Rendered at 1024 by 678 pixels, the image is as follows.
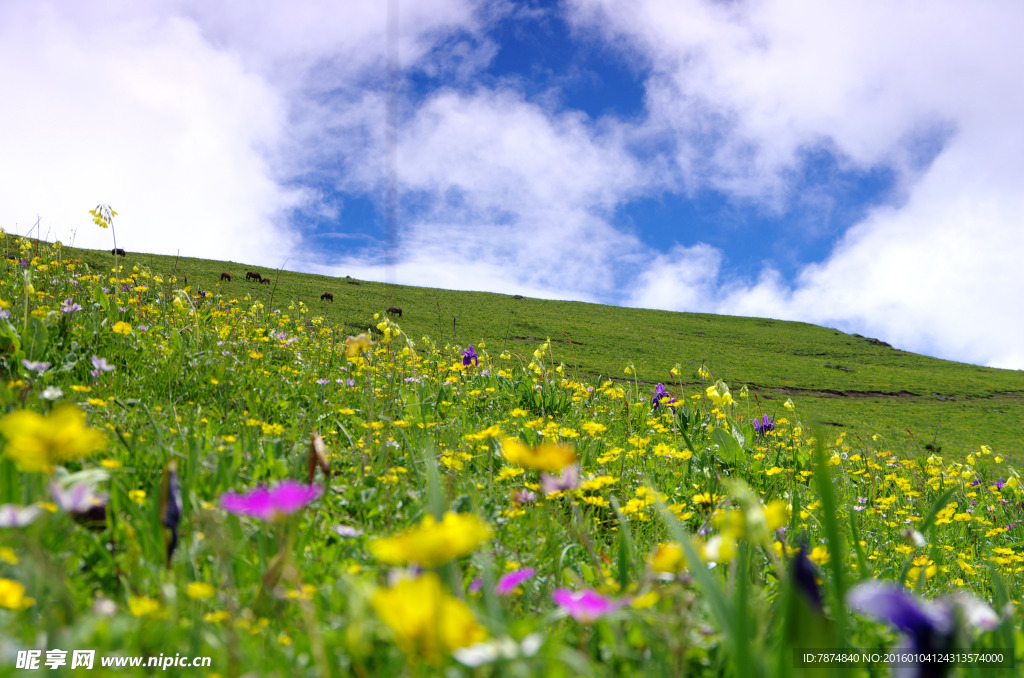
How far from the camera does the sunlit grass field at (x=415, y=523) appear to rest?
43.3 inches

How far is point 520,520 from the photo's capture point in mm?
2604

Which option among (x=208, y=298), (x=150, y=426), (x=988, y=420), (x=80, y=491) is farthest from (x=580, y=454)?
(x=988, y=420)

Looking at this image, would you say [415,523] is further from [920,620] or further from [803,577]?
[920,620]

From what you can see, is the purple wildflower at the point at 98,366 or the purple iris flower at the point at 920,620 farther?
the purple wildflower at the point at 98,366

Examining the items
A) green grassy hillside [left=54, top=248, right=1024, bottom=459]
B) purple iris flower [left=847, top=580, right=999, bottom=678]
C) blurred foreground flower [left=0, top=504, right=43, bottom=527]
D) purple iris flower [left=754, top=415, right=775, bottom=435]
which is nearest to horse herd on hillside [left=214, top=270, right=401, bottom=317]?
green grassy hillside [left=54, top=248, right=1024, bottom=459]

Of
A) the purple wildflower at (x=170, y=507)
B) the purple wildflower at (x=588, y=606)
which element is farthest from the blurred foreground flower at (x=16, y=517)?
the purple wildflower at (x=588, y=606)

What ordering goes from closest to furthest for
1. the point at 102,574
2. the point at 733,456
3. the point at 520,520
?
1. the point at 102,574
2. the point at 520,520
3. the point at 733,456

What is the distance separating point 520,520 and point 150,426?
7.17 ft

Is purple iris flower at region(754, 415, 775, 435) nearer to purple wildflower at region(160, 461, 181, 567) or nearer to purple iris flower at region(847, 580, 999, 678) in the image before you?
purple iris flower at region(847, 580, 999, 678)

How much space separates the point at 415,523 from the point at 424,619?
164cm

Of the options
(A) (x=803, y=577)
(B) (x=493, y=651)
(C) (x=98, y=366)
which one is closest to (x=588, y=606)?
(B) (x=493, y=651)

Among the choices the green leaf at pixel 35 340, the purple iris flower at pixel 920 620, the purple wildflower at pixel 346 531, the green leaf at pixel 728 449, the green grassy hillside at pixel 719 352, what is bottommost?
the purple iris flower at pixel 920 620

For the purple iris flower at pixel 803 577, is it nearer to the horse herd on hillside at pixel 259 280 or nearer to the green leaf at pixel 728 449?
the green leaf at pixel 728 449

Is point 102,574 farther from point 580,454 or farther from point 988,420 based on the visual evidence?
point 988,420
